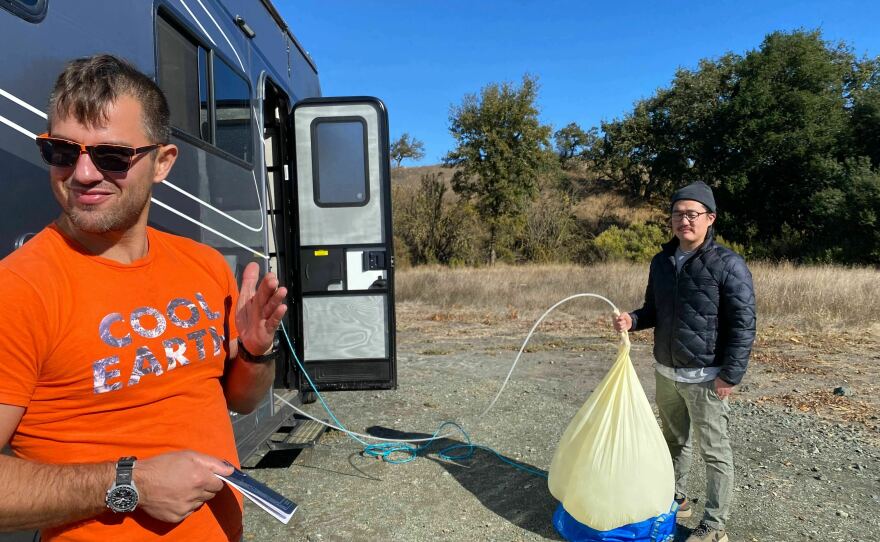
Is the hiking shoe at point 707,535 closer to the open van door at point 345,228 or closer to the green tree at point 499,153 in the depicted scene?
the open van door at point 345,228

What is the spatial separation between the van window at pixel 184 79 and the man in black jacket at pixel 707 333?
101 inches

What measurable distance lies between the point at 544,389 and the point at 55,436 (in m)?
5.83

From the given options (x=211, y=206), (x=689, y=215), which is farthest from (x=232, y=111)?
(x=689, y=215)

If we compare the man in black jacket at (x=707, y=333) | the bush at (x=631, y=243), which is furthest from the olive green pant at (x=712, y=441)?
the bush at (x=631, y=243)

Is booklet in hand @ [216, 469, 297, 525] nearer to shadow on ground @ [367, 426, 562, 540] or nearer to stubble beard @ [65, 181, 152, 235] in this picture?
stubble beard @ [65, 181, 152, 235]

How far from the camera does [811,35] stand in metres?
26.2

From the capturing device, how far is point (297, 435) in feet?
14.9

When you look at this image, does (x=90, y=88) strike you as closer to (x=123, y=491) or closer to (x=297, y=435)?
(x=123, y=491)

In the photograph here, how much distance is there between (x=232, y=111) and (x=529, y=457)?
130 inches

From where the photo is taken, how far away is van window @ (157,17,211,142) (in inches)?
Result: 104

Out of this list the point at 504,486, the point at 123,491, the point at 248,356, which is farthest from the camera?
the point at 504,486

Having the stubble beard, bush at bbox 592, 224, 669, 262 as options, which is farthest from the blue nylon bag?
bush at bbox 592, 224, 669, 262

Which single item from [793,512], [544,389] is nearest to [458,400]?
[544,389]

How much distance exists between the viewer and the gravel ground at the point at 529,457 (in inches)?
136
